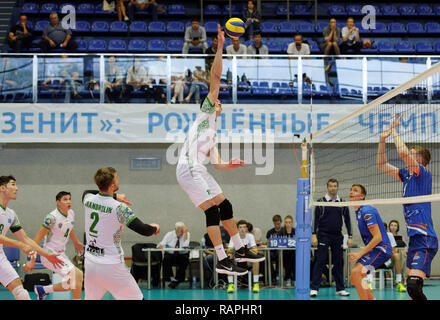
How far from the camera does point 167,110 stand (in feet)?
46.9

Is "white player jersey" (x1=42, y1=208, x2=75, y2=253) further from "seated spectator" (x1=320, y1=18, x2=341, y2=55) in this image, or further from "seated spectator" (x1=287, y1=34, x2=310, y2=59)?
"seated spectator" (x1=320, y1=18, x2=341, y2=55)

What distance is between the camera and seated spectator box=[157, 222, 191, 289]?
13492mm

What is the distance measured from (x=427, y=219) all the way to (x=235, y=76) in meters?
7.91

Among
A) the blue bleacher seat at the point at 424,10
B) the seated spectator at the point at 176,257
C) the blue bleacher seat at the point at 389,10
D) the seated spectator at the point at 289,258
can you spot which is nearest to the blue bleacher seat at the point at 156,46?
the seated spectator at the point at 176,257

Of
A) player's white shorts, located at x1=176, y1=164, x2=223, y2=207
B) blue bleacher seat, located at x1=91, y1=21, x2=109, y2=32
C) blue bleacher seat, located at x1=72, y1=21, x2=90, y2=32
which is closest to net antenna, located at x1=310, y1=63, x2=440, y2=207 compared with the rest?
player's white shorts, located at x1=176, y1=164, x2=223, y2=207

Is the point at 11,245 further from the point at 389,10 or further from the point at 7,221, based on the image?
the point at 389,10

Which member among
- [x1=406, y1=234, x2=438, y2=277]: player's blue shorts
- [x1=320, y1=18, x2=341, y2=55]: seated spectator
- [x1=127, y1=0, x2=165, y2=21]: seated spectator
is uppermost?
[x1=127, y1=0, x2=165, y2=21]: seated spectator

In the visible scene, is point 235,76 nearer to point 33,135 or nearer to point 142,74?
point 142,74

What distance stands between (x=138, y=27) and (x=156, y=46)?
1.51 m

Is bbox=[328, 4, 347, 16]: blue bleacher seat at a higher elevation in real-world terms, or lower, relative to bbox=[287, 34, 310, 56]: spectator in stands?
higher

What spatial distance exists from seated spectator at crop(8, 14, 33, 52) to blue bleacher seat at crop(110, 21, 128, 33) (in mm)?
2609

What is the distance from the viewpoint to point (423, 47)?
57.9 ft
